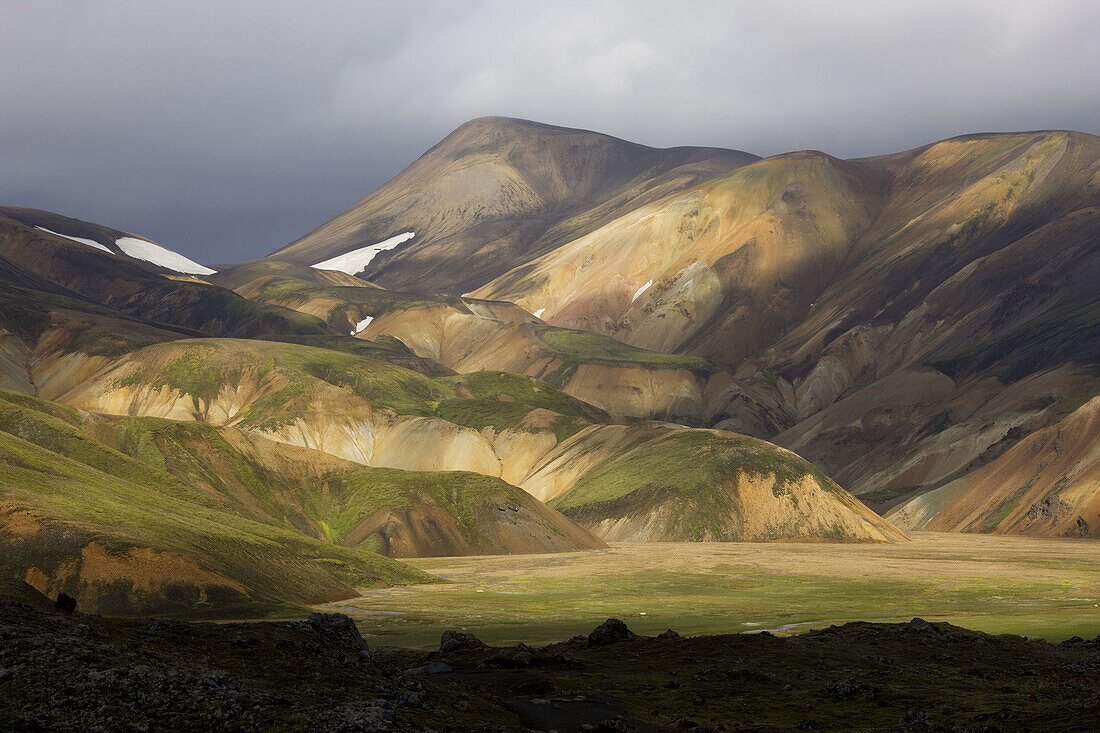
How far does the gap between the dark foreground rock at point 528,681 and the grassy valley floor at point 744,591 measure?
17.8 m

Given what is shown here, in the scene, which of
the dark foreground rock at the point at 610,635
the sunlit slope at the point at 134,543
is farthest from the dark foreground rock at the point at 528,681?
the sunlit slope at the point at 134,543

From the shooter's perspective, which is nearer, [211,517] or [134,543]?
[134,543]

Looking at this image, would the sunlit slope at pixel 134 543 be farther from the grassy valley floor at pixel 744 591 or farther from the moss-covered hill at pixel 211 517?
the grassy valley floor at pixel 744 591

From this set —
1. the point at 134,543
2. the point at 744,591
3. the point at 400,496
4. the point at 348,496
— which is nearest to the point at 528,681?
the point at 134,543

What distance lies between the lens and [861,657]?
2330 inches

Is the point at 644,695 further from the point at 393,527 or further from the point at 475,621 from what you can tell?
the point at 393,527

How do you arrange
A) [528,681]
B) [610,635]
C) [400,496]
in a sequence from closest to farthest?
1. [528,681]
2. [610,635]
3. [400,496]

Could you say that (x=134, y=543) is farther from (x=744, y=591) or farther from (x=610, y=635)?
(x=744, y=591)

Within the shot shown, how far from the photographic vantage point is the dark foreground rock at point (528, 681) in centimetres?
3131

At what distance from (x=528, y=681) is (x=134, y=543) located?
58949 mm

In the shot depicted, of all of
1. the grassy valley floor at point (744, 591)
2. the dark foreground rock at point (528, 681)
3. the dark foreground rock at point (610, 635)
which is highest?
the dark foreground rock at point (528, 681)

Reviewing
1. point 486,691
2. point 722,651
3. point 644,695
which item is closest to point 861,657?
point 722,651

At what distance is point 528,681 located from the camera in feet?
157

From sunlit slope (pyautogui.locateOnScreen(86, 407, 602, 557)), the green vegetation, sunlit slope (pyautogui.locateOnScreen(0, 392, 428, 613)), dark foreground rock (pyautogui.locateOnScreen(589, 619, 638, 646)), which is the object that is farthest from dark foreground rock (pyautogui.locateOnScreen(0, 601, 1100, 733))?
Answer: the green vegetation
